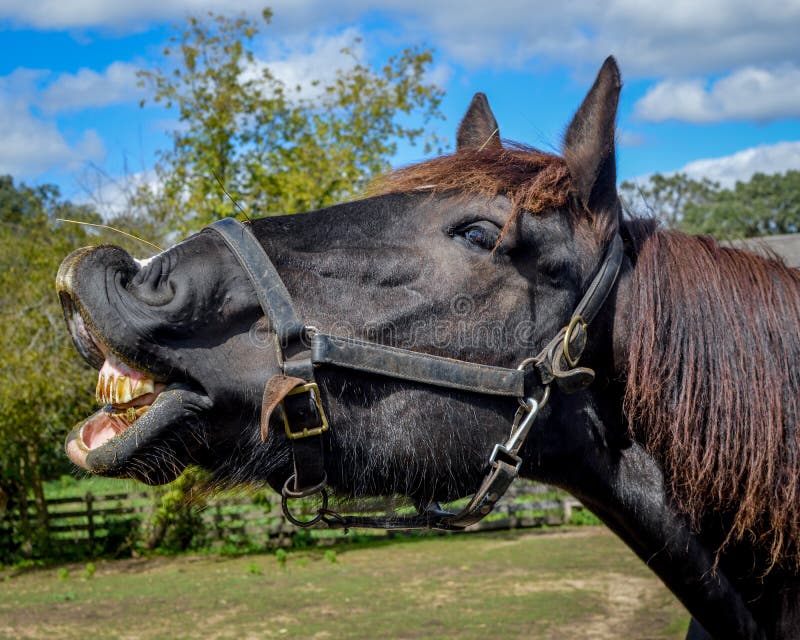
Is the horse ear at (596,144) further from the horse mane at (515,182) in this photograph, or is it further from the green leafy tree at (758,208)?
the green leafy tree at (758,208)

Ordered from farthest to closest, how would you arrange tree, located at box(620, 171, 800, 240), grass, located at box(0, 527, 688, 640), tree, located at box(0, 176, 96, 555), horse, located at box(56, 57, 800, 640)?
tree, located at box(620, 171, 800, 240) → tree, located at box(0, 176, 96, 555) → grass, located at box(0, 527, 688, 640) → horse, located at box(56, 57, 800, 640)

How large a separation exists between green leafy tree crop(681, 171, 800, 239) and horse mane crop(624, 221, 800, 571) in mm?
45657

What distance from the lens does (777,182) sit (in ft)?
161

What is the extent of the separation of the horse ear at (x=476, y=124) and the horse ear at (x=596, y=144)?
1.95ft

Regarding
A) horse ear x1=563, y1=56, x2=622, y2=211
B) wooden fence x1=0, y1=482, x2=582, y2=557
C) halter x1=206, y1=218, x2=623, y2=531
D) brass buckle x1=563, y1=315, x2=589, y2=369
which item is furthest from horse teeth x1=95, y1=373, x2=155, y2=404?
wooden fence x1=0, y1=482, x2=582, y2=557

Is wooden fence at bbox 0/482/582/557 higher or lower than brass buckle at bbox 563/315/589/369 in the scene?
lower

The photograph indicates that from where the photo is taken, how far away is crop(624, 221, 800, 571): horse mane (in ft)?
6.59

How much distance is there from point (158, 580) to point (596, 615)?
6.73 meters

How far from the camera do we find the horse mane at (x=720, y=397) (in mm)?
2008

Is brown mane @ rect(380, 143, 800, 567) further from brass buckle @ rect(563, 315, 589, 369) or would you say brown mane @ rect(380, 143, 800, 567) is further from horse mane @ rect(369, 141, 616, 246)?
brass buckle @ rect(563, 315, 589, 369)

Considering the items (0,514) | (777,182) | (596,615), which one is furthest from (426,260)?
(777,182)

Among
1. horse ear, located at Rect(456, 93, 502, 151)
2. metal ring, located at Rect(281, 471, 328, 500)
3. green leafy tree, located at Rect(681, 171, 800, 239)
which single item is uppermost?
green leafy tree, located at Rect(681, 171, 800, 239)

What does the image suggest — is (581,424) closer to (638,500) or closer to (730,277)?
(638,500)

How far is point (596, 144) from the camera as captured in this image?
6.64 ft
